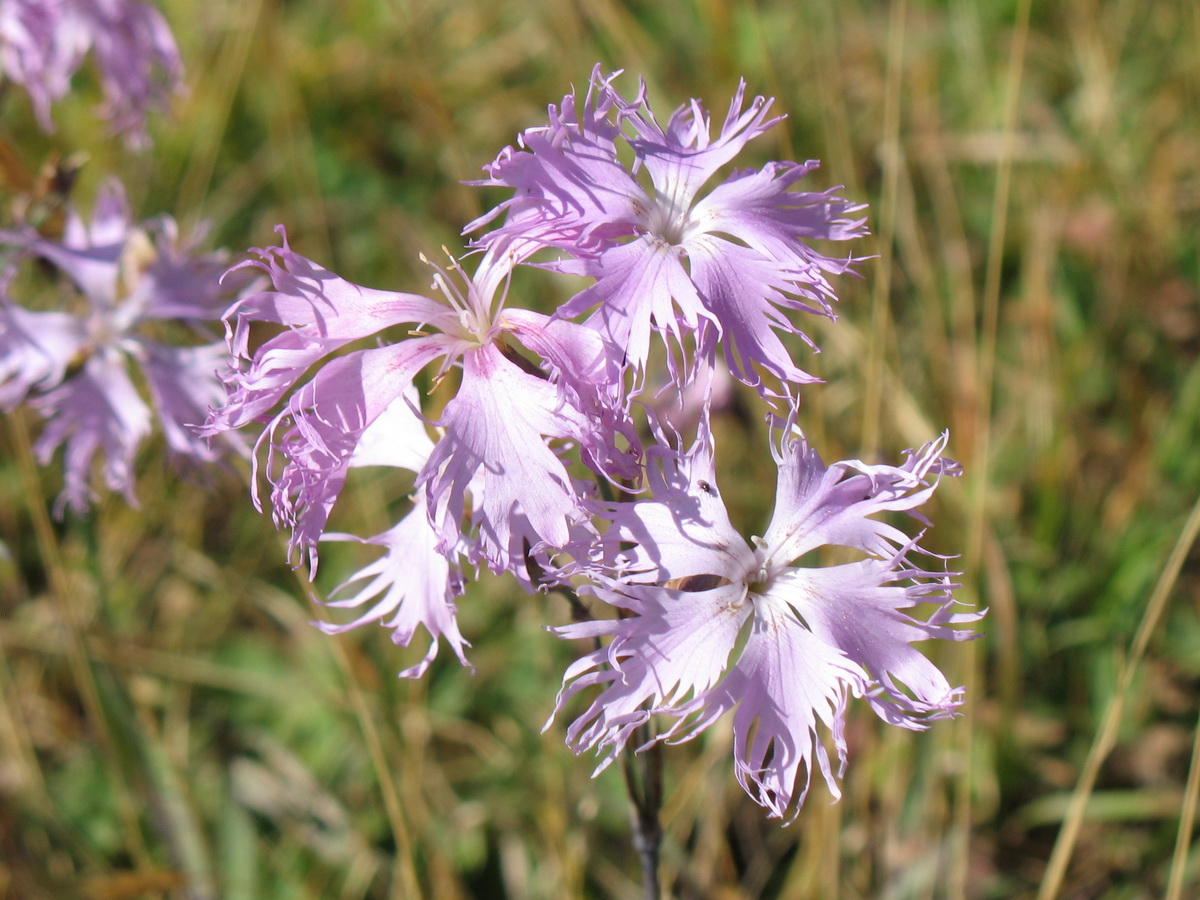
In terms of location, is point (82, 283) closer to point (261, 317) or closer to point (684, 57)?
point (261, 317)

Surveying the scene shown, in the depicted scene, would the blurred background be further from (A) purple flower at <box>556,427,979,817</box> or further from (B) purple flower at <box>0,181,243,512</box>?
(A) purple flower at <box>556,427,979,817</box>

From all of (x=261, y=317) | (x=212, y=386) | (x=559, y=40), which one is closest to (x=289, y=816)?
(x=212, y=386)

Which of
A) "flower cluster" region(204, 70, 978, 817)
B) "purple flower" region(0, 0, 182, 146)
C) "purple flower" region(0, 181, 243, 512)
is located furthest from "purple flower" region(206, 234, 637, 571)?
"purple flower" region(0, 0, 182, 146)

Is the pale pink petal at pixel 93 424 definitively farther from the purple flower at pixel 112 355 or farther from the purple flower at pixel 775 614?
the purple flower at pixel 775 614

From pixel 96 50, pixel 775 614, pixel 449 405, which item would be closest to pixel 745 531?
A: pixel 775 614

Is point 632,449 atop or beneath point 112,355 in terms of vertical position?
beneath

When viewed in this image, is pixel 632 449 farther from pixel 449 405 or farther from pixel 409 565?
pixel 409 565

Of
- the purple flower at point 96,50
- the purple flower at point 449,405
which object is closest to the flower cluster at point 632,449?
the purple flower at point 449,405
